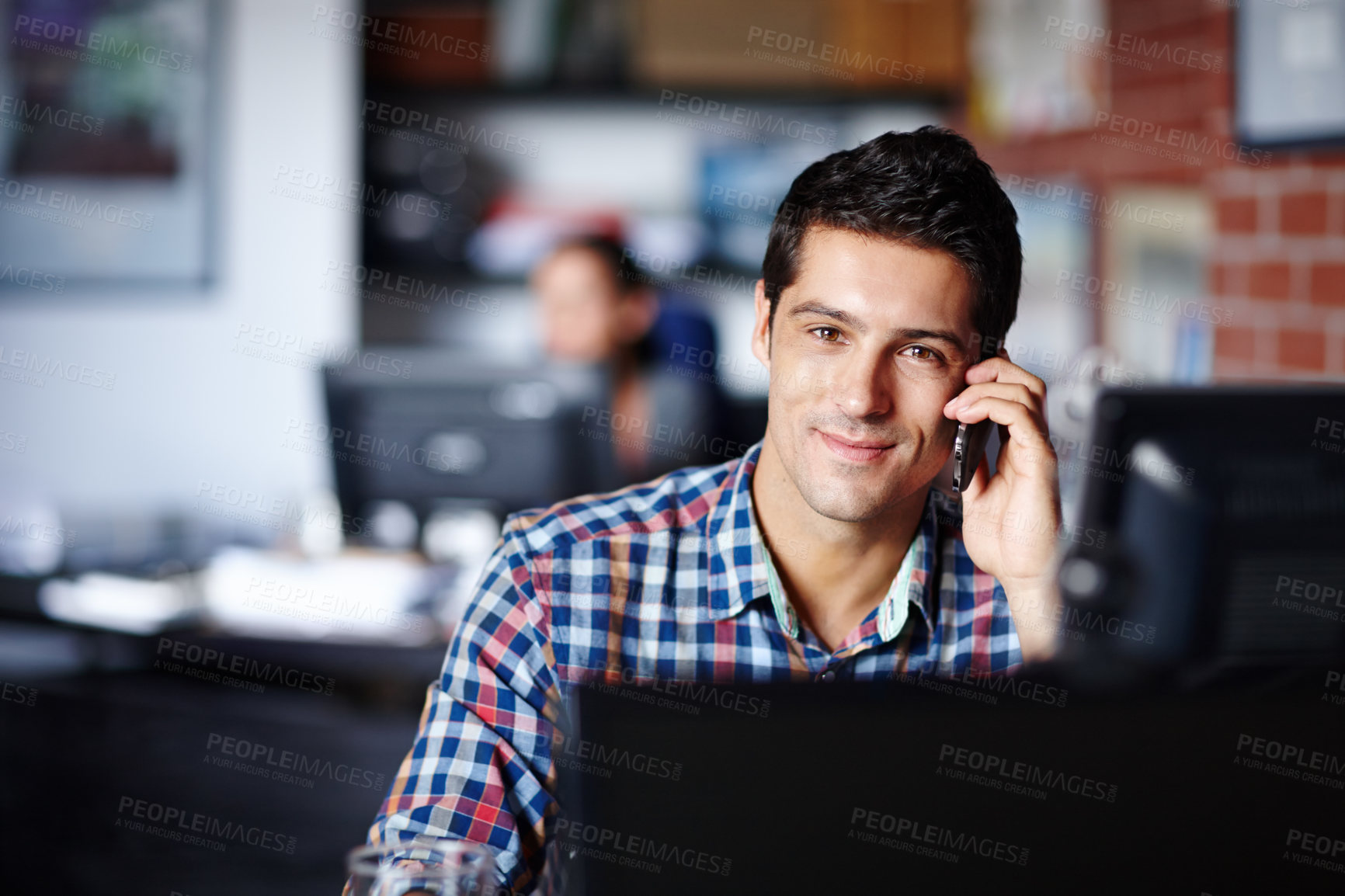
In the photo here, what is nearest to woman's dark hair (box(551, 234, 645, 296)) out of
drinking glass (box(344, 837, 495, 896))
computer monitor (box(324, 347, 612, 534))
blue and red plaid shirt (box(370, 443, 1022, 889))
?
computer monitor (box(324, 347, 612, 534))

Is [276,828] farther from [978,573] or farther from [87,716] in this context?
[978,573]

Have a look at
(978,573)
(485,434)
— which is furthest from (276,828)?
(978,573)

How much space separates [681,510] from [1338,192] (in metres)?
1.54

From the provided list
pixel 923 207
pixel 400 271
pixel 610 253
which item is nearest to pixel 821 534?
pixel 923 207

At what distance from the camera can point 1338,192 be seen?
2123mm

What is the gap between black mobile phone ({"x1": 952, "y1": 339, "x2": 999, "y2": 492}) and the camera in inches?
40.6

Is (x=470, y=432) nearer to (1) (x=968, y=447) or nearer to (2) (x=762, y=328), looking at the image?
(2) (x=762, y=328)

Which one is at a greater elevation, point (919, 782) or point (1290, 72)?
point (1290, 72)

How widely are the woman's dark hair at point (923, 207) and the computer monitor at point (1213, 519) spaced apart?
0.14 m

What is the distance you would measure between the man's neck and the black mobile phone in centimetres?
6

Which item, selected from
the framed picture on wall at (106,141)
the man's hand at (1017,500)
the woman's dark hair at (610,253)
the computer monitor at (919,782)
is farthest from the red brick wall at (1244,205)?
the framed picture on wall at (106,141)

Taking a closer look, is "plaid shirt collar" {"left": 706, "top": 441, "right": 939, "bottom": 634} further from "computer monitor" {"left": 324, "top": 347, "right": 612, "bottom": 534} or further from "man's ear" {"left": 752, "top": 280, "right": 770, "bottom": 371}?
"computer monitor" {"left": 324, "top": 347, "right": 612, "bottom": 534}

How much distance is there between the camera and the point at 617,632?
1.08 meters

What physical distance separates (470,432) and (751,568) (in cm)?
128
